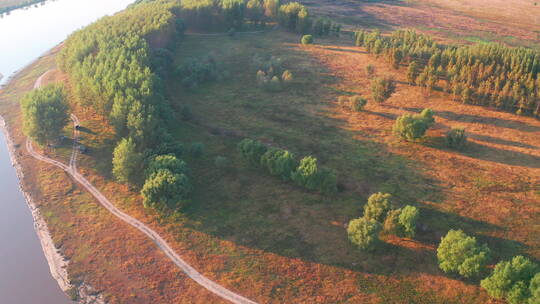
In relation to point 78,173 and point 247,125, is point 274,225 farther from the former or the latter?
point 78,173

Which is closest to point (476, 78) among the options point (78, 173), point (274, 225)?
point (274, 225)

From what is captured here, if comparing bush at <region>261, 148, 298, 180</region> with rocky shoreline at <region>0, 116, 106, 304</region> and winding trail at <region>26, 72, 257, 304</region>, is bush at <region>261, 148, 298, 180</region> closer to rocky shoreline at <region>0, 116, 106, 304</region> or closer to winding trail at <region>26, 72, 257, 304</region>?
winding trail at <region>26, 72, 257, 304</region>

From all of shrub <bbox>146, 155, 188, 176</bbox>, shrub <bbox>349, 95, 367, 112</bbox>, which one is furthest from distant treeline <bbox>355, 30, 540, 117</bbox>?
shrub <bbox>146, 155, 188, 176</bbox>

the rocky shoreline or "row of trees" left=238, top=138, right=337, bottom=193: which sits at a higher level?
"row of trees" left=238, top=138, right=337, bottom=193

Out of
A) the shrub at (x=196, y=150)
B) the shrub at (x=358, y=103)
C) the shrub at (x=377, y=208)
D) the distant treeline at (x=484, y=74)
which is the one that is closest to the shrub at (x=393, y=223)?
the shrub at (x=377, y=208)

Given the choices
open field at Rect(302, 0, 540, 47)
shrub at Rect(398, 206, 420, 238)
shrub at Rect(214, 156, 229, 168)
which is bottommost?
shrub at Rect(398, 206, 420, 238)

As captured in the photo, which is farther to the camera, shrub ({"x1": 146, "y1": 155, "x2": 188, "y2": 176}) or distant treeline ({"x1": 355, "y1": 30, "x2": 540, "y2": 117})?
distant treeline ({"x1": 355, "y1": 30, "x2": 540, "y2": 117})

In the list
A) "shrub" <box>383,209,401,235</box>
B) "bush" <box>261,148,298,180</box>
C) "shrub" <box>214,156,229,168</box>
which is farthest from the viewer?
"shrub" <box>214,156,229,168</box>

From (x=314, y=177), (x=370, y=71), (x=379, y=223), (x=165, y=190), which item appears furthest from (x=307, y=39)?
(x=379, y=223)
